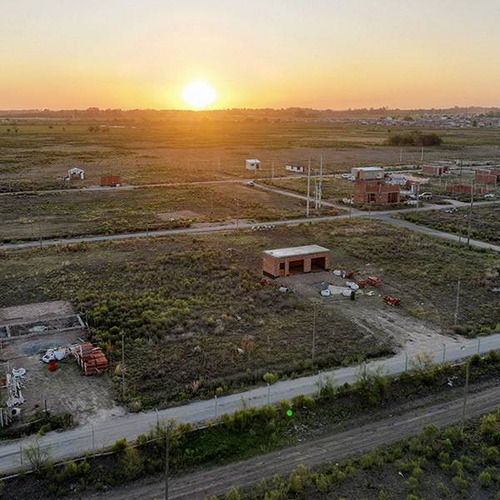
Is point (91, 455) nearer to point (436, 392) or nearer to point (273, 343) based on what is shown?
point (273, 343)

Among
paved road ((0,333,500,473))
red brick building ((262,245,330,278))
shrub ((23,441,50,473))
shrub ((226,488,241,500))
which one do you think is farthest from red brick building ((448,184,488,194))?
shrub ((23,441,50,473))

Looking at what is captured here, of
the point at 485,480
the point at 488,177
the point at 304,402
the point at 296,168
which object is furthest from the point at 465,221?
the point at 296,168

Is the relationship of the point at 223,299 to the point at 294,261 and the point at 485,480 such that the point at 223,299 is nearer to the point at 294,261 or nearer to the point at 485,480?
the point at 294,261

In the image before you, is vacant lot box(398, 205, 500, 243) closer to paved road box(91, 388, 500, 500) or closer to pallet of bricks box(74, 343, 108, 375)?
paved road box(91, 388, 500, 500)

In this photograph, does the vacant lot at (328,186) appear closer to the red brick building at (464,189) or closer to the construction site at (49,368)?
the red brick building at (464,189)

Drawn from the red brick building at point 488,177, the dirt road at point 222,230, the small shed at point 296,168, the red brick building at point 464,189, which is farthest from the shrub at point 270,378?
the small shed at point 296,168
